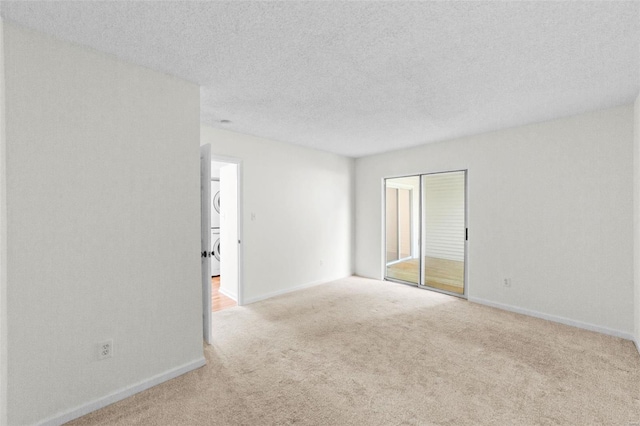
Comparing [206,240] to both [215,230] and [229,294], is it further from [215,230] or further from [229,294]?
[215,230]

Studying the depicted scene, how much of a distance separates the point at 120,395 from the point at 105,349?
36cm

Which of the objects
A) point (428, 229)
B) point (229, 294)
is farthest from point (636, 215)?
point (229, 294)

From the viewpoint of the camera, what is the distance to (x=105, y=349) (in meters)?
2.03

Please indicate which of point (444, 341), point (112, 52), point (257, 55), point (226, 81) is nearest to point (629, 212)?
point (444, 341)

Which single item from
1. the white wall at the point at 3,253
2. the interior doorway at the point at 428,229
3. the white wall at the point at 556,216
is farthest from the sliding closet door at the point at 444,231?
the white wall at the point at 3,253

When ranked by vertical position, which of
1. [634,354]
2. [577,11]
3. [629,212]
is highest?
[577,11]

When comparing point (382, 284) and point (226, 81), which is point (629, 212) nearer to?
point (382, 284)

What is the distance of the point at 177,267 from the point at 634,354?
422cm

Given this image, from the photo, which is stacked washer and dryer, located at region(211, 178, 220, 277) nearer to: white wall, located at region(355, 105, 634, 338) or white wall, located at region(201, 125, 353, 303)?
white wall, located at region(201, 125, 353, 303)

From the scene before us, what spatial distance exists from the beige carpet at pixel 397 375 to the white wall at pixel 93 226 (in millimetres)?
314

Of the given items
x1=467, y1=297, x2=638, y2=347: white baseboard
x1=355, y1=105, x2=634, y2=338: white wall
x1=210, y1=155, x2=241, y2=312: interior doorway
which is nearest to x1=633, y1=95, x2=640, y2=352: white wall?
x1=355, y1=105, x2=634, y2=338: white wall

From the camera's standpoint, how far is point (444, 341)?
2977 millimetres

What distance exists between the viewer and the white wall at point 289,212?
13.8ft

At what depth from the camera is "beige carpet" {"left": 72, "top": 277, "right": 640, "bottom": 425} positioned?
1.92m
